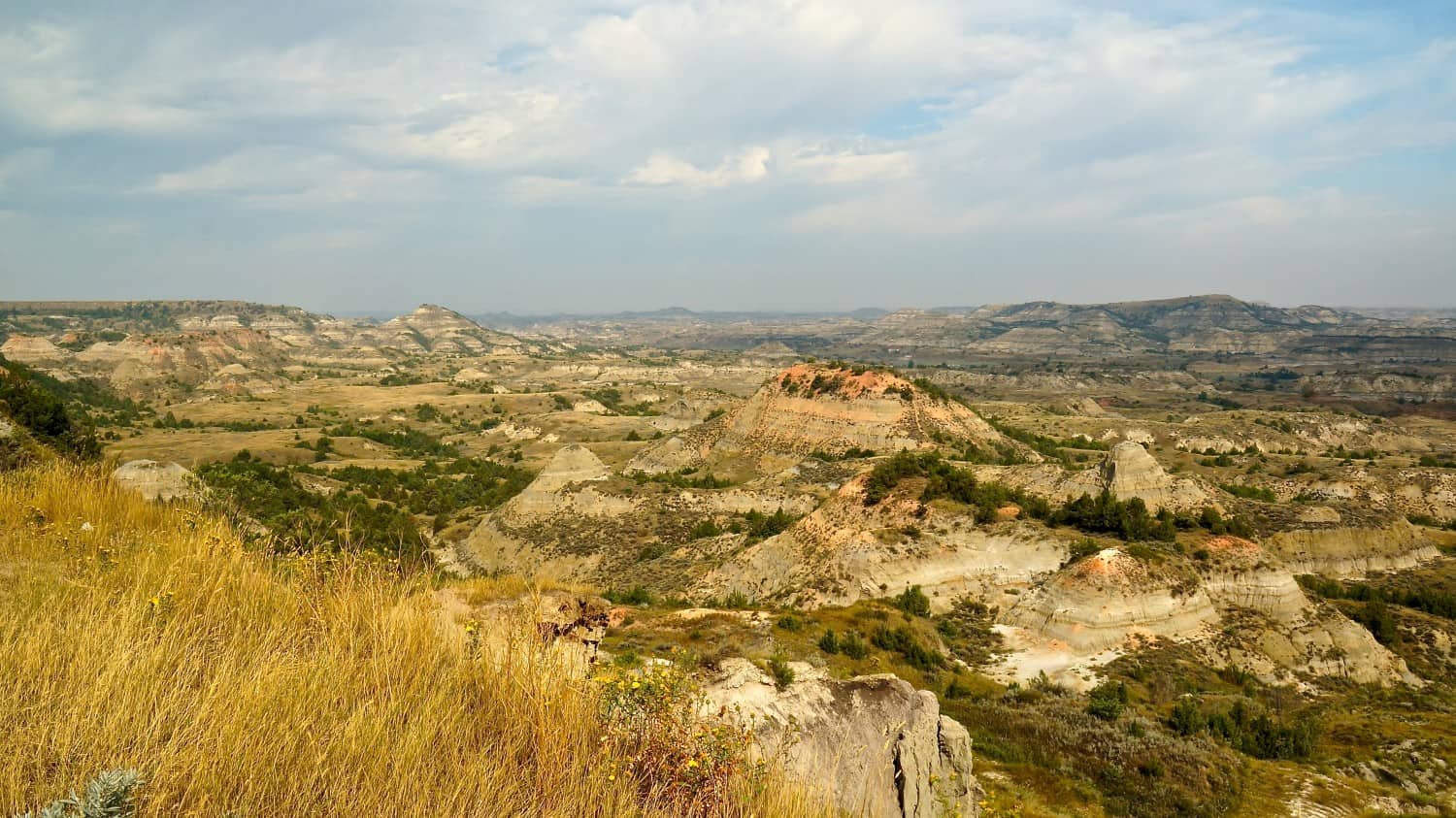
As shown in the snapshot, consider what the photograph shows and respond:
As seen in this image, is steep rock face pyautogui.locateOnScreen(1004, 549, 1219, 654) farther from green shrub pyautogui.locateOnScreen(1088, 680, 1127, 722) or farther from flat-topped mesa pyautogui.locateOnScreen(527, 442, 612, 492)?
flat-topped mesa pyautogui.locateOnScreen(527, 442, 612, 492)

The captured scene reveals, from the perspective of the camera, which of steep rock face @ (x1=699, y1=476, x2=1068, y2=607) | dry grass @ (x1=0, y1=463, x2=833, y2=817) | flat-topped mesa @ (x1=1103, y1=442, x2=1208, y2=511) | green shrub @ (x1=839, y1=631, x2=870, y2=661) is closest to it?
dry grass @ (x1=0, y1=463, x2=833, y2=817)

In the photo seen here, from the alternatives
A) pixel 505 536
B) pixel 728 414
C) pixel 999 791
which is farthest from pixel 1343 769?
pixel 728 414

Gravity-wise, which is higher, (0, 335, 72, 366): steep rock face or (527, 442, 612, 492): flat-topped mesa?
(0, 335, 72, 366): steep rock face

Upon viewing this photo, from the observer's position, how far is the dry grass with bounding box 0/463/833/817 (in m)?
3.03

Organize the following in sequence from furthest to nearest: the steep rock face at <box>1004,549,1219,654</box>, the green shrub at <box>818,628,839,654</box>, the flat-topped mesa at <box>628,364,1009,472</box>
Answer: the flat-topped mesa at <box>628,364,1009,472</box>
the steep rock face at <box>1004,549,1219,654</box>
the green shrub at <box>818,628,839,654</box>

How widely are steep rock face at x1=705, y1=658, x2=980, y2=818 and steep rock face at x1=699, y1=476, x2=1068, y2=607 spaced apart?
18.8m

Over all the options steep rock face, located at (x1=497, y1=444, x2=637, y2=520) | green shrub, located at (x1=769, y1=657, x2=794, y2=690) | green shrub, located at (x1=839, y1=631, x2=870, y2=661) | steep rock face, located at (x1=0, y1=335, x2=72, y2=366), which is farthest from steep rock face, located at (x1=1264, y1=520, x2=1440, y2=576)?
steep rock face, located at (x1=0, y1=335, x2=72, y2=366)

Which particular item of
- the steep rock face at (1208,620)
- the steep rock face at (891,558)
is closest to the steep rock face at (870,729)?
the steep rock face at (1208,620)

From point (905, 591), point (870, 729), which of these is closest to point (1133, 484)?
point (905, 591)

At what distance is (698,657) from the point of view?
1134 centimetres

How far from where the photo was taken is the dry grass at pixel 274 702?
9.95 ft

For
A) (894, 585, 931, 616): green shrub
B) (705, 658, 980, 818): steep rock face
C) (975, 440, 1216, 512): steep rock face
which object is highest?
(705, 658, 980, 818): steep rock face

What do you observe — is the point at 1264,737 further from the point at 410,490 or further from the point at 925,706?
the point at 410,490

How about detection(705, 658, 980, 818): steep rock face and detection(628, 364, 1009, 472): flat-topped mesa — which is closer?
detection(705, 658, 980, 818): steep rock face
